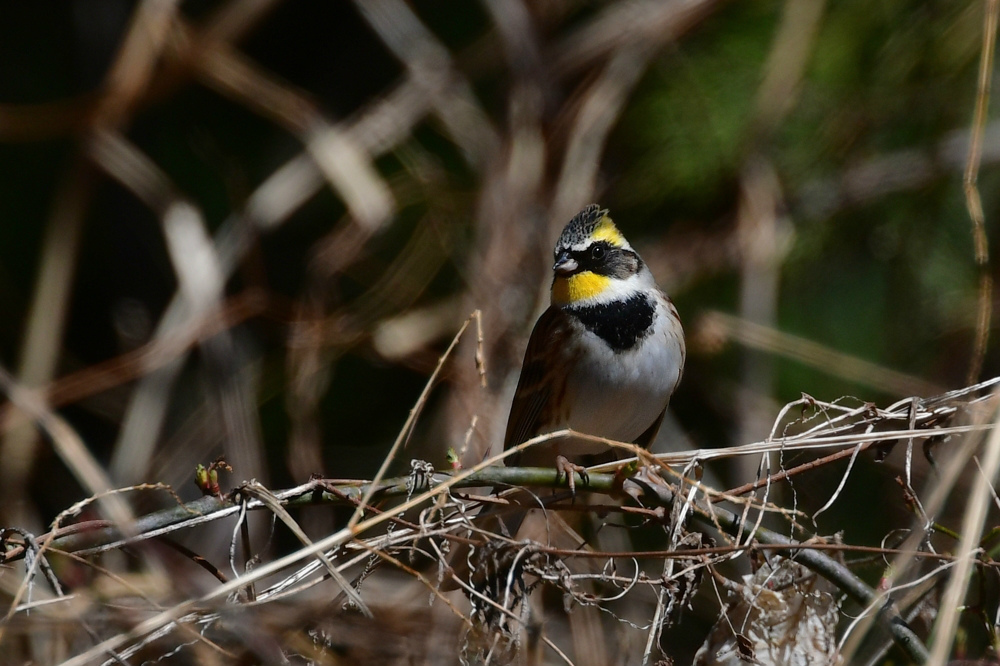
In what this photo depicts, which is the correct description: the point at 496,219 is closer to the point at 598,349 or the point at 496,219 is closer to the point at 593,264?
the point at 593,264

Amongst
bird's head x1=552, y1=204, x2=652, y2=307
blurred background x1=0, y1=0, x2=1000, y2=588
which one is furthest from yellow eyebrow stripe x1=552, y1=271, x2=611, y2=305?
blurred background x1=0, y1=0, x2=1000, y2=588

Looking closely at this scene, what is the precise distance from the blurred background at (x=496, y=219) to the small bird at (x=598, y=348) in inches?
18.1

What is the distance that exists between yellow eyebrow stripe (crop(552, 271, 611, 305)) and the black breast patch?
29 millimetres

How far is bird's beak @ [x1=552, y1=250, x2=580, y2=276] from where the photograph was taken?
264cm

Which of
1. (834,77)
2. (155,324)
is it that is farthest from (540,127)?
(155,324)

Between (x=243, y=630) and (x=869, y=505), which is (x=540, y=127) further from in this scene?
(x=243, y=630)

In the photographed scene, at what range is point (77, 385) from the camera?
364cm

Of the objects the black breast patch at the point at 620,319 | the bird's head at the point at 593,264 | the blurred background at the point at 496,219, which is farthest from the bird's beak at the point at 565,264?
the blurred background at the point at 496,219

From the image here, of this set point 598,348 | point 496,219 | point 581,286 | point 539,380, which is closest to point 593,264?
point 581,286

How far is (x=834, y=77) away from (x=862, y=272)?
0.65 m

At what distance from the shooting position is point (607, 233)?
2.74 meters

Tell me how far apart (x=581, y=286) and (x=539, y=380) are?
0.27 meters

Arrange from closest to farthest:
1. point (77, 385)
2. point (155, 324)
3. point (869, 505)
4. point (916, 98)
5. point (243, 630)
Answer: point (243, 630), point (869, 505), point (916, 98), point (77, 385), point (155, 324)

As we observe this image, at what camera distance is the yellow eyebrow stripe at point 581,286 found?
2.73m
